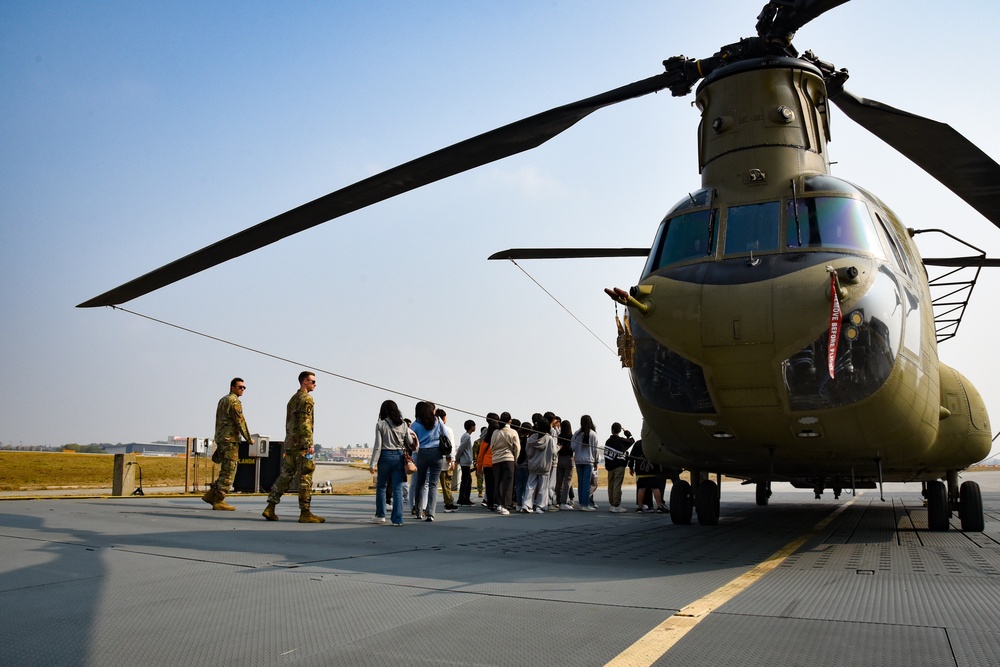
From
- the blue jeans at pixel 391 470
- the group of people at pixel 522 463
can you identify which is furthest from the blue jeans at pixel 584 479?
the blue jeans at pixel 391 470

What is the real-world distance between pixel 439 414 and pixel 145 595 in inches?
349

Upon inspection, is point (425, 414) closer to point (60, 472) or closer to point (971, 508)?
point (971, 508)

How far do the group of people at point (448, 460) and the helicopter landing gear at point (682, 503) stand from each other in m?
2.21

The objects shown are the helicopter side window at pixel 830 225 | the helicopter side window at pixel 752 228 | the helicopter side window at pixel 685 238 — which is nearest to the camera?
the helicopter side window at pixel 830 225

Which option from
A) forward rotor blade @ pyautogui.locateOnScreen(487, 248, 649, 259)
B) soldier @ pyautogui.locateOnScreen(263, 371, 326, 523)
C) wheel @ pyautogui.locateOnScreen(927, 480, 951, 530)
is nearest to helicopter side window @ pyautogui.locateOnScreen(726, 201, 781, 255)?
forward rotor blade @ pyautogui.locateOnScreen(487, 248, 649, 259)

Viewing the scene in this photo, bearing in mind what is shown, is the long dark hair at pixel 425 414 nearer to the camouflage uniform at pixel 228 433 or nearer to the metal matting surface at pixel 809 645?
the camouflage uniform at pixel 228 433

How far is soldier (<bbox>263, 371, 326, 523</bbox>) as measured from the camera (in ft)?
33.1

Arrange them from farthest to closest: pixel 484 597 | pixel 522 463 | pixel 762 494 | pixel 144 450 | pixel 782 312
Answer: pixel 144 450
pixel 762 494
pixel 522 463
pixel 782 312
pixel 484 597

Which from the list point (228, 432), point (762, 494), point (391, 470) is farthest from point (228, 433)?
point (762, 494)

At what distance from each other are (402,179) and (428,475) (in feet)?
17.3

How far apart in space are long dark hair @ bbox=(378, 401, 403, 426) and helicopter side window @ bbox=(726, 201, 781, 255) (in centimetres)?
498

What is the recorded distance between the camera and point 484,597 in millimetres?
4477

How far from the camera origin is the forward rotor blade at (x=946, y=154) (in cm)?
713

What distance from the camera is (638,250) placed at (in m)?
11.3
